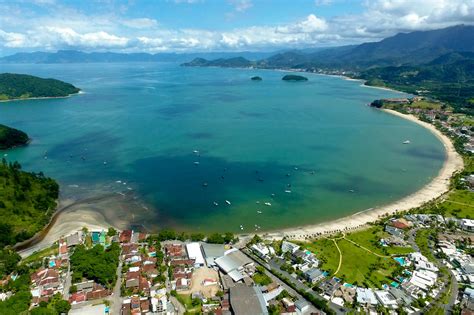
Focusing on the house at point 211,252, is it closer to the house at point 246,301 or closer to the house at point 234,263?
the house at point 234,263

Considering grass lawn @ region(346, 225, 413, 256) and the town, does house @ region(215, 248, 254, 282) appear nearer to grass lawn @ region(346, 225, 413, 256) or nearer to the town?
the town

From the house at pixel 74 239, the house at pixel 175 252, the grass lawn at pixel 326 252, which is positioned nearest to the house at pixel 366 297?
the grass lawn at pixel 326 252

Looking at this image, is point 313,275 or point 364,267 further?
point 364,267

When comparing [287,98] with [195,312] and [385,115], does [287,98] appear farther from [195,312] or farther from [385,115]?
[195,312]

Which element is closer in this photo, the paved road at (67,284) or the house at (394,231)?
the paved road at (67,284)

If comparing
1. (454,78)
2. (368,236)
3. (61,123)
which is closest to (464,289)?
(368,236)

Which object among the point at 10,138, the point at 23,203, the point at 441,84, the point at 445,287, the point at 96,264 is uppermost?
the point at 441,84

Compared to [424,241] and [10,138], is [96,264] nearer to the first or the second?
[424,241]

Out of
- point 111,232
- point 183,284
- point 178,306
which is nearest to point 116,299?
point 178,306
